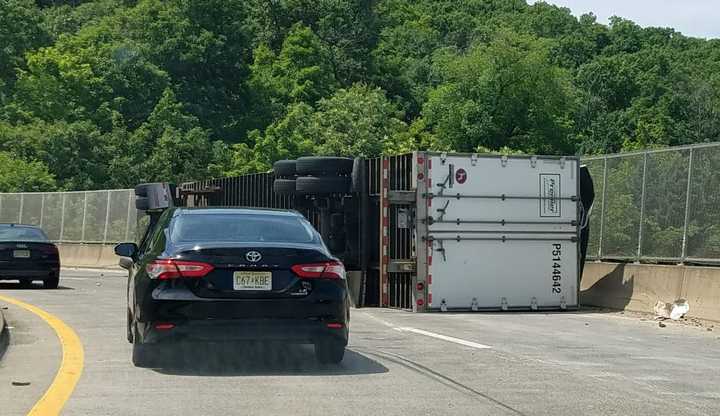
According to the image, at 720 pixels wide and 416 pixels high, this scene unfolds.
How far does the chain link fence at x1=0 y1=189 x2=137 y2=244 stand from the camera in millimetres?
41094

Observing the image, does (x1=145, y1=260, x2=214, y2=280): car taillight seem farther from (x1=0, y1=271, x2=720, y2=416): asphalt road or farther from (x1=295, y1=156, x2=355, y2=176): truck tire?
(x1=295, y1=156, x2=355, y2=176): truck tire

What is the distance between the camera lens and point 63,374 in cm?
986

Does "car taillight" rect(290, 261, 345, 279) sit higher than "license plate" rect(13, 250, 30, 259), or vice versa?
"car taillight" rect(290, 261, 345, 279)

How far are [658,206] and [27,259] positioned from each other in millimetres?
13144

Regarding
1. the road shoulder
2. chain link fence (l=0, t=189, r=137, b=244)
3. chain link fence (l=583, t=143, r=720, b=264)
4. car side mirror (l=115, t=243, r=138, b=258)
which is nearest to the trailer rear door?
chain link fence (l=583, t=143, r=720, b=264)

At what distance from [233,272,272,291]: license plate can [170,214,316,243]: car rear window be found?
49 cm

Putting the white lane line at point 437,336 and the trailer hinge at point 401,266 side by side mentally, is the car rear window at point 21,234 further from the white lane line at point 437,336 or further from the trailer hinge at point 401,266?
the white lane line at point 437,336

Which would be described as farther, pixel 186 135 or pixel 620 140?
pixel 620 140

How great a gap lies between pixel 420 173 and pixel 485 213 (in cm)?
124

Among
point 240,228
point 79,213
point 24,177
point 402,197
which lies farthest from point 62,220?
point 240,228

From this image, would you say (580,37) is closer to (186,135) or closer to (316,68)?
(316,68)

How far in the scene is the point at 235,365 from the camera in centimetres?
1055

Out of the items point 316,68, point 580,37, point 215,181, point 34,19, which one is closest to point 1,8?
point 34,19

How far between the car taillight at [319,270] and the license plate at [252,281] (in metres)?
0.24
